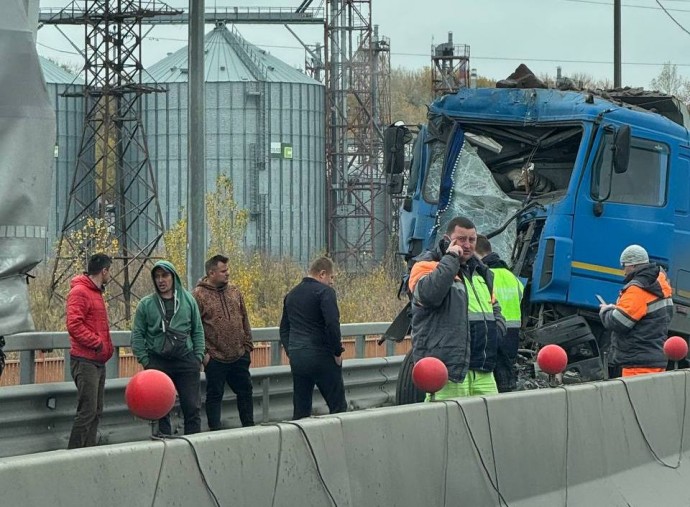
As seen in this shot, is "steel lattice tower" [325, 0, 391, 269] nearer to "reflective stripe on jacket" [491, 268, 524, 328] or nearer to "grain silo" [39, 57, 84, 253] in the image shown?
"grain silo" [39, 57, 84, 253]

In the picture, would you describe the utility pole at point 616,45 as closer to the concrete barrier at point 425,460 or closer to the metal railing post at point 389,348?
the metal railing post at point 389,348

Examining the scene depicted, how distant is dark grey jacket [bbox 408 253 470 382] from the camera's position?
881cm

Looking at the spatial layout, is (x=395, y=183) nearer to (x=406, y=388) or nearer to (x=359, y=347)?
(x=359, y=347)

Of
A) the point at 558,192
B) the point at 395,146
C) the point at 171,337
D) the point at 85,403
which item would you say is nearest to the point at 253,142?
the point at 395,146

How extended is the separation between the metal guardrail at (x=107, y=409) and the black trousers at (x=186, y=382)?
2.06 feet

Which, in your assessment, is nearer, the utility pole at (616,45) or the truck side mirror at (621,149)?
the truck side mirror at (621,149)

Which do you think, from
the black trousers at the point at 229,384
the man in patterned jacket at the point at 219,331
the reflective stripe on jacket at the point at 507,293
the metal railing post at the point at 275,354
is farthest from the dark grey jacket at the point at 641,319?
the metal railing post at the point at 275,354

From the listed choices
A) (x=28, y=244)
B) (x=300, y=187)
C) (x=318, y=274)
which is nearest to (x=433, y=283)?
(x=28, y=244)

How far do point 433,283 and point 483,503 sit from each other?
1.66 metres

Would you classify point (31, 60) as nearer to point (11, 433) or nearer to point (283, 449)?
point (283, 449)

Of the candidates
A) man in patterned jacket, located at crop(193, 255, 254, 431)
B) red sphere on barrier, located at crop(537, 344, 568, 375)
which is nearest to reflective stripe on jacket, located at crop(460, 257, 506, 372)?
red sphere on barrier, located at crop(537, 344, 568, 375)

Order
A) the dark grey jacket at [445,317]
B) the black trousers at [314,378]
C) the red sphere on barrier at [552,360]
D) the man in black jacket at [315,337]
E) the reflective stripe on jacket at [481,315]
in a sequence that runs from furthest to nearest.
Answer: the black trousers at [314,378], the man in black jacket at [315,337], the red sphere on barrier at [552,360], the reflective stripe on jacket at [481,315], the dark grey jacket at [445,317]

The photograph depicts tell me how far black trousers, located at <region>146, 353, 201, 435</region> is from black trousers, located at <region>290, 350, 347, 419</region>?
0.92 m

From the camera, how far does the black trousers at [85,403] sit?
1144 cm
